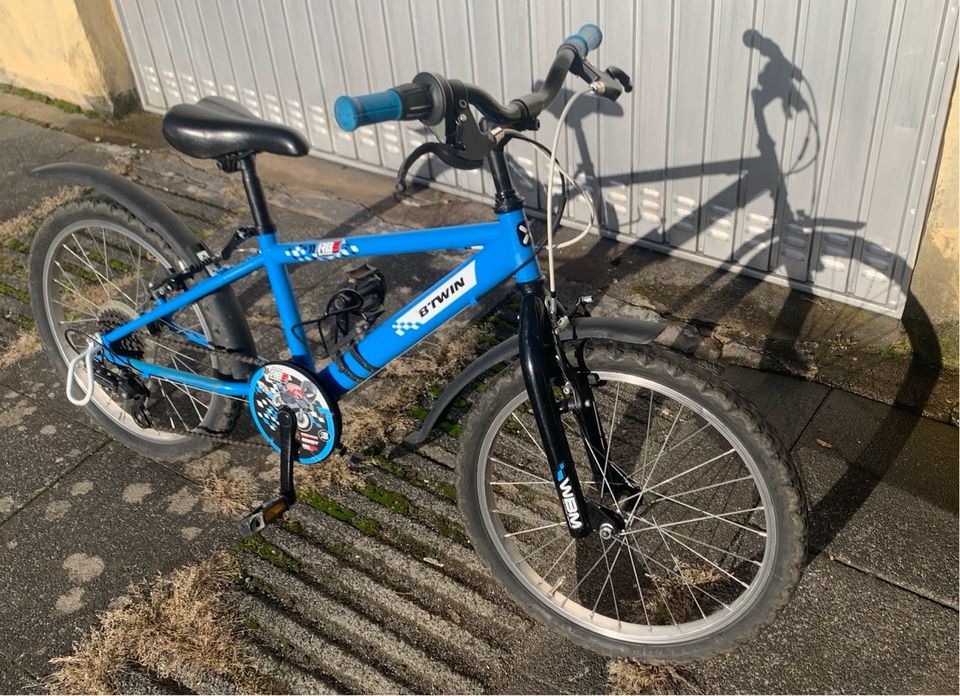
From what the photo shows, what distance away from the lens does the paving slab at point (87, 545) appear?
9.56ft

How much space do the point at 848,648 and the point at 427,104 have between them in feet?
6.29

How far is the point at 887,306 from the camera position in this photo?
376 centimetres

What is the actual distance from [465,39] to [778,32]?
4.89ft

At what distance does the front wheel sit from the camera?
236cm

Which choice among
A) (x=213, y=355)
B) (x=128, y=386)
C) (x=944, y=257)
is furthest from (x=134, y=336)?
(x=944, y=257)

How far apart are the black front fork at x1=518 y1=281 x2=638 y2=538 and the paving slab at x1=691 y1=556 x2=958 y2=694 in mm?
564

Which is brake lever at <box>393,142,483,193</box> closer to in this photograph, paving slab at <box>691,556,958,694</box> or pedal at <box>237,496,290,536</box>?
pedal at <box>237,496,290,536</box>

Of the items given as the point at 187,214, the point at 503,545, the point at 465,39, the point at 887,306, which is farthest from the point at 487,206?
the point at 503,545

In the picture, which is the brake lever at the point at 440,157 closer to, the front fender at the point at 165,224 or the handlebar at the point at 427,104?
the handlebar at the point at 427,104

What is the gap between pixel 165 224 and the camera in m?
3.08

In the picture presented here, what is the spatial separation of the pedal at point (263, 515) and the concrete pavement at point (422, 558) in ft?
0.66

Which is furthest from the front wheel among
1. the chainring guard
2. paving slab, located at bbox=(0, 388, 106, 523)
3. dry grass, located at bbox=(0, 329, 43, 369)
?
dry grass, located at bbox=(0, 329, 43, 369)

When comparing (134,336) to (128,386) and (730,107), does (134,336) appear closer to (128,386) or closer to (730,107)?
(128,386)

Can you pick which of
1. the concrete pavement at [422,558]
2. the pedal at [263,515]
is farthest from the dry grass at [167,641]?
the pedal at [263,515]
